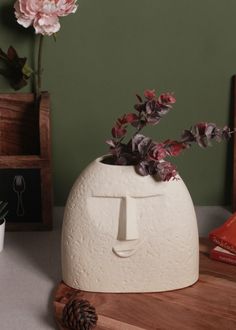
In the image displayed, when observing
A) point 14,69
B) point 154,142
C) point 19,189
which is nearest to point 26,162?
point 19,189

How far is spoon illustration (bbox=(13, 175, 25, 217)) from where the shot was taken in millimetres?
1237

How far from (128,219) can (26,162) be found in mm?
334

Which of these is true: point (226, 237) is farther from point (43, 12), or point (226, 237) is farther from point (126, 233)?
point (43, 12)

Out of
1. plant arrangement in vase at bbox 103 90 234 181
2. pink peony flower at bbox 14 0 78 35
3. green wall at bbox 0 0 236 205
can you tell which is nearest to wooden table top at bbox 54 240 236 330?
plant arrangement in vase at bbox 103 90 234 181

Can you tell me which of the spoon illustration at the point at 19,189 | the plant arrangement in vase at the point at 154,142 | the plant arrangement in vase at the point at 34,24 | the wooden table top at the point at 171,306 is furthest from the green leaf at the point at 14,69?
the wooden table top at the point at 171,306

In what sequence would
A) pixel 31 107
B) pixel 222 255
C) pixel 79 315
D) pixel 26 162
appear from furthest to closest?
pixel 31 107 < pixel 26 162 < pixel 222 255 < pixel 79 315

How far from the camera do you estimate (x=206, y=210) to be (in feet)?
4.58

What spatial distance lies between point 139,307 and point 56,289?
0.15 metres

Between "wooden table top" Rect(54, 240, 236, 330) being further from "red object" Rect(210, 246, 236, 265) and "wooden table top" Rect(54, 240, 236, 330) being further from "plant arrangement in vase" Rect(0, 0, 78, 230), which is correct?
"plant arrangement in vase" Rect(0, 0, 78, 230)

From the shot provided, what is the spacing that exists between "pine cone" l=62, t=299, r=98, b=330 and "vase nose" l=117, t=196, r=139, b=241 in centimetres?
12

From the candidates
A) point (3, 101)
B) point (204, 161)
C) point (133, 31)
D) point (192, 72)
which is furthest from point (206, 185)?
point (3, 101)

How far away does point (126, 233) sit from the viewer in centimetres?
96

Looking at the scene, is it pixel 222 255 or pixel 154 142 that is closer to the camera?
pixel 154 142

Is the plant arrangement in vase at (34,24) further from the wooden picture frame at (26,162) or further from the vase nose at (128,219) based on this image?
the vase nose at (128,219)
